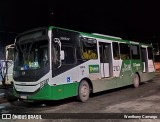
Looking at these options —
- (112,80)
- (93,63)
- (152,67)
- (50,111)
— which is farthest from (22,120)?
(152,67)

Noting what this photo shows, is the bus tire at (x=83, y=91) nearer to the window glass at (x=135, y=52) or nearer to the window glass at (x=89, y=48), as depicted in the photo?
the window glass at (x=89, y=48)

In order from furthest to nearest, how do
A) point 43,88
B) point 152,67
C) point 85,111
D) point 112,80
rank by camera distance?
1. point 152,67
2. point 112,80
3. point 43,88
4. point 85,111

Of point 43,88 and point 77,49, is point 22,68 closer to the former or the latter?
point 43,88

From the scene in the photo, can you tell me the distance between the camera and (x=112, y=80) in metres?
13.6

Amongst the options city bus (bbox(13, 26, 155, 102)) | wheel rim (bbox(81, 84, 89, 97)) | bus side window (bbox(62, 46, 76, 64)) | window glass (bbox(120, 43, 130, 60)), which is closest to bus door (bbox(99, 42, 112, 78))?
city bus (bbox(13, 26, 155, 102))

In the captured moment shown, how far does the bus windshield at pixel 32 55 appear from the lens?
1000 centimetres

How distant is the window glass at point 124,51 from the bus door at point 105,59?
56.9 inches

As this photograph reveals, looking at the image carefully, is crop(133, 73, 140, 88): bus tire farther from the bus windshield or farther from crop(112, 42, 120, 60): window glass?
the bus windshield

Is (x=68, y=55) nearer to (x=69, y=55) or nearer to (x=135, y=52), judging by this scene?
(x=69, y=55)

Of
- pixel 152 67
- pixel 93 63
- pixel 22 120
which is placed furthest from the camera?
pixel 152 67

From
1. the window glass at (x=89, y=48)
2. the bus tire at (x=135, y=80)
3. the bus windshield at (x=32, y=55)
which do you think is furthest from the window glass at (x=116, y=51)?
the bus windshield at (x=32, y=55)

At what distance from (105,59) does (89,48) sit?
1.56 m

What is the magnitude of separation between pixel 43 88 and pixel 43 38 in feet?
5.96

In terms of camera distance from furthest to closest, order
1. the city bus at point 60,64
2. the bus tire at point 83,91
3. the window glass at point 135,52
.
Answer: the window glass at point 135,52, the bus tire at point 83,91, the city bus at point 60,64
